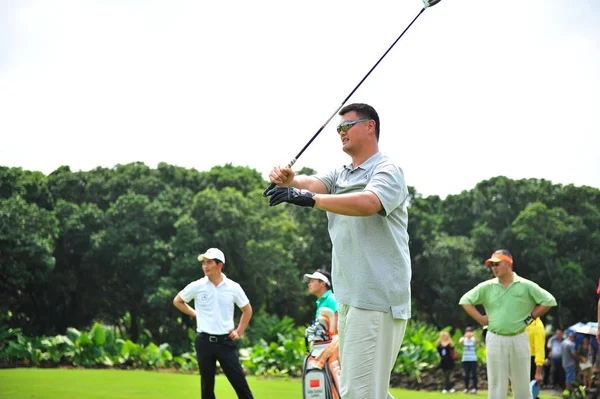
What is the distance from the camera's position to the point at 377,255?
4.55 m

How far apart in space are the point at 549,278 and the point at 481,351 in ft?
96.3

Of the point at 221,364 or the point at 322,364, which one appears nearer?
the point at 322,364

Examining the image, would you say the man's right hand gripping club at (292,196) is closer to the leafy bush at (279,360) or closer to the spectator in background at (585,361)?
the spectator in background at (585,361)

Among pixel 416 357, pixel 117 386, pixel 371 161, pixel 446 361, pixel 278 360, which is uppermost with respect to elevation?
pixel 416 357

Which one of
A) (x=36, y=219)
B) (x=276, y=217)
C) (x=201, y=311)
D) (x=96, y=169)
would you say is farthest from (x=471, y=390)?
(x=96, y=169)

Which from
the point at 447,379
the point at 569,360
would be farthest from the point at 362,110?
the point at 447,379

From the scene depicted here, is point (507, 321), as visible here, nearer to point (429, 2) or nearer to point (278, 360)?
point (429, 2)

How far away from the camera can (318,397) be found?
27.5ft

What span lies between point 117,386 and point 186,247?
2536cm

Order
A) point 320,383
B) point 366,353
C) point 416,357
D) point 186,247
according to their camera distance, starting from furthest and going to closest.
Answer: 1. point 186,247
2. point 416,357
3. point 320,383
4. point 366,353

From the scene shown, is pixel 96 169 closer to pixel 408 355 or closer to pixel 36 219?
pixel 36 219

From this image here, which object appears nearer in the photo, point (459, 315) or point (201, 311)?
point (201, 311)

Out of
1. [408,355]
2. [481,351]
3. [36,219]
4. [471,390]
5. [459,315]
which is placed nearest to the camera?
[471,390]

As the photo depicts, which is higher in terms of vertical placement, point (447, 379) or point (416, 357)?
point (416, 357)
